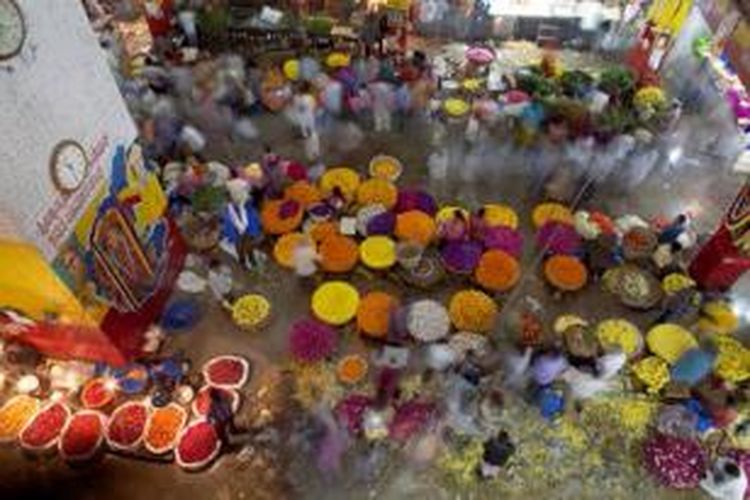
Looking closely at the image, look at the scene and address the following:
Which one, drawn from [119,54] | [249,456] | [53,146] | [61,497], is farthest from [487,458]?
[119,54]

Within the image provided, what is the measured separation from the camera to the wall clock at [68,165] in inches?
A: 292

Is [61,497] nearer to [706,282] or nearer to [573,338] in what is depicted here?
[573,338]

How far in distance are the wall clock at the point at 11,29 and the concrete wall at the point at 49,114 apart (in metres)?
0.07

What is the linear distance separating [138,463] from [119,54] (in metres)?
8.68

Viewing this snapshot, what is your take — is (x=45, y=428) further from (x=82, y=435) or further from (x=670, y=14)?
(x=670, y=14)

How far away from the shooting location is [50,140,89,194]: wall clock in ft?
24.3

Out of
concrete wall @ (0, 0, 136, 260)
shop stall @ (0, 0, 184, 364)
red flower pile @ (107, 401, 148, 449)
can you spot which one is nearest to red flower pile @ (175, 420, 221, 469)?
red flower pile @ (107, 401, 148, 449)

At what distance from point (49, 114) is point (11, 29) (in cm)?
100

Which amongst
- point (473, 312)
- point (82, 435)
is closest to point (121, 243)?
point (82, 435)

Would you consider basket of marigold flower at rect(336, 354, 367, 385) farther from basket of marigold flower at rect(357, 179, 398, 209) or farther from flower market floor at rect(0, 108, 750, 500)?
basket of marigold flower at rect(357, 179, 398, 209)

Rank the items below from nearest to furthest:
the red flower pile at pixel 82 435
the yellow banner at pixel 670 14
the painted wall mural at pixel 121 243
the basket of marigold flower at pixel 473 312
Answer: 1. the painted wall mural at pixel 121 243
2. the red flower pile at pixel 82 435
3. the basket of marigold flower at pixel 473 312
4. the yellow banner at pixel 670 14

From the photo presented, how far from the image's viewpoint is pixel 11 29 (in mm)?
6543

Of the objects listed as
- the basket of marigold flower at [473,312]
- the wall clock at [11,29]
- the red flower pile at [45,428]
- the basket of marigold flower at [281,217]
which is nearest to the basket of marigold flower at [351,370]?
the basket of marigold flower at [473,312]

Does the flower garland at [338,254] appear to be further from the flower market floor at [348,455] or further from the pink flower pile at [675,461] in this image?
the pink flower pile at [675,461]
